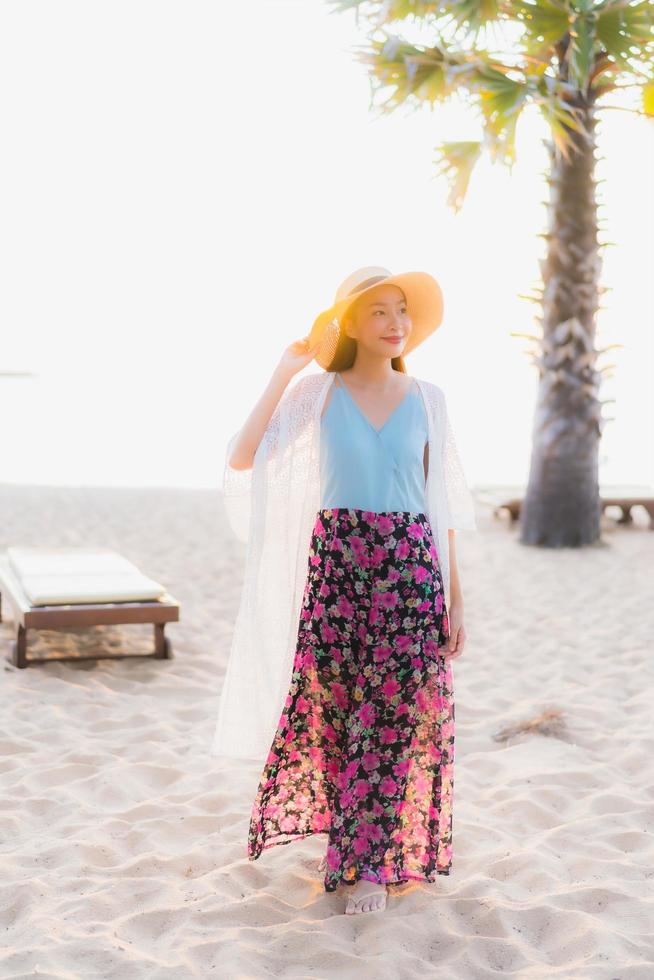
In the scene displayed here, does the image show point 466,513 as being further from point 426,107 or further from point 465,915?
point 426,107

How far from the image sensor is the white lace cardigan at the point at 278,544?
2682mm

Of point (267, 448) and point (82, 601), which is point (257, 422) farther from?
→ point (82, 601)

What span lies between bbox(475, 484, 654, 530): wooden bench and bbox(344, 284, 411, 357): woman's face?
788 cm

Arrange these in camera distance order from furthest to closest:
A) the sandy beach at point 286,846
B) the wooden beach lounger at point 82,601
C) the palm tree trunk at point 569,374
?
the palm tree trunk at point 569,374 → the wooden beach lounger at point 82,601 → the sandy beach at point 286,846

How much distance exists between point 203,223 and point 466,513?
4504 centimetres

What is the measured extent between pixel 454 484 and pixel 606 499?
8134mm

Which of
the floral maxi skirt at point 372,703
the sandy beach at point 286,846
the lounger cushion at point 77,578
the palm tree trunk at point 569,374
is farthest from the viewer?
the palm tree trunk at point 569,374

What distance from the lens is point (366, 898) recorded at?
8.73 ft

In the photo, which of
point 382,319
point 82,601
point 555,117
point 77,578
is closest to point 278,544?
point 382,319

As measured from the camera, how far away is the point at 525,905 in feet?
9.03

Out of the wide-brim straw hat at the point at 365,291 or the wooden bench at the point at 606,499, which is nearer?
the wide-brim straw hat at the point at 365,291

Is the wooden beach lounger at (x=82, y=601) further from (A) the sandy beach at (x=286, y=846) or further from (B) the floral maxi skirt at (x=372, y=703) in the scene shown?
(B) the floral maxi skirt at (x=372, y=703)

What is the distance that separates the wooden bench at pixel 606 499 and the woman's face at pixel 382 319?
7.88 metres

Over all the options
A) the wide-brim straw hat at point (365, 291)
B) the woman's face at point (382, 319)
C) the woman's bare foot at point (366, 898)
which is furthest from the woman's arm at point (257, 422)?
the woman's bare foot at point (366, 898)
